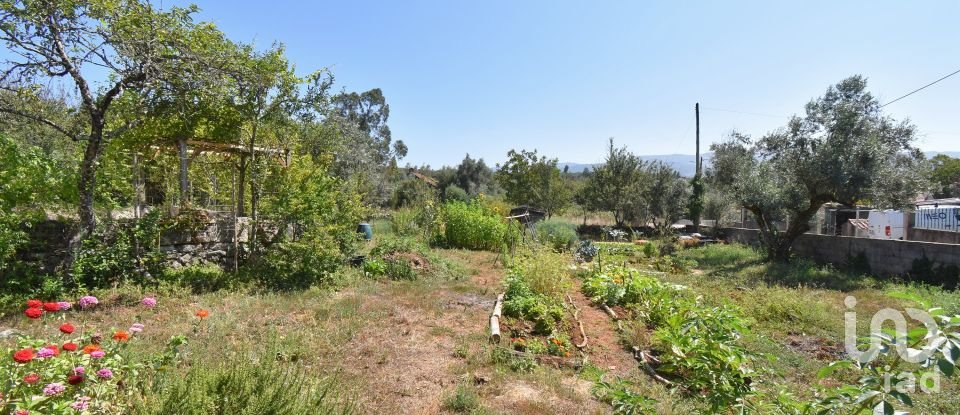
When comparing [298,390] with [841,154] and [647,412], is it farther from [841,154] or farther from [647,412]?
[841,154]

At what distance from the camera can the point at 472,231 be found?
12.6 m

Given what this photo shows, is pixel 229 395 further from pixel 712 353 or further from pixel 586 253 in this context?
pixel 586 253

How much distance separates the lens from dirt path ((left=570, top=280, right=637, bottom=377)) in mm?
4395

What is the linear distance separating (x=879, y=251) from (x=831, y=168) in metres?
1.93

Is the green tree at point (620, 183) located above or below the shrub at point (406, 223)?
above

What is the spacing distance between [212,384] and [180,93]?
532 centimetres

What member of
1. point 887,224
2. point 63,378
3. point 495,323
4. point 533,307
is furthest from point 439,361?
point 887,224

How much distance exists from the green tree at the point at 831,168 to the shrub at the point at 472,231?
6.54 m

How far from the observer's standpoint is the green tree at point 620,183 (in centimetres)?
1941

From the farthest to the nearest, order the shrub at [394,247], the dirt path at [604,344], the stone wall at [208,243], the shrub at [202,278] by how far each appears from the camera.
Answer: the shrub at [394,247] → the stone wall at [208,243] → the shrub at [202,278] → the dirt path at [604,344]

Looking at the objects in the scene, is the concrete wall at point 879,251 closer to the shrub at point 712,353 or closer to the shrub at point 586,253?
the shrub at point 586,253

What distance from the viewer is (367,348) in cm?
444

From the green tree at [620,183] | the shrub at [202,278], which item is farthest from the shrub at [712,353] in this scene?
the green tree at [620,183]

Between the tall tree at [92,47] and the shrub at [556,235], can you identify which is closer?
the tall tree at [92,47]
